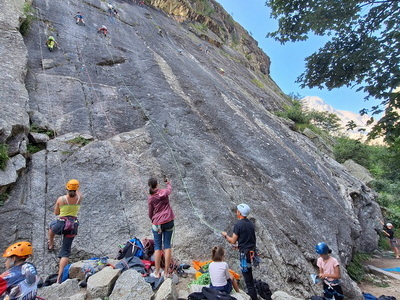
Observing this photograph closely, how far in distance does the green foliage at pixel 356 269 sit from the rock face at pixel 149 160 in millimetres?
993

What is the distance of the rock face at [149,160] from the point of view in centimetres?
660

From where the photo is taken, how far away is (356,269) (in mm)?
10594

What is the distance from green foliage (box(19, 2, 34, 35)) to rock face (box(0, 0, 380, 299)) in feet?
0.79

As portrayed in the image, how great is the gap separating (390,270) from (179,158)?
10.3 metres

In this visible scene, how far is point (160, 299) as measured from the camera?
412cm

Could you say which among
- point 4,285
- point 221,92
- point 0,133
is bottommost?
point 0,133

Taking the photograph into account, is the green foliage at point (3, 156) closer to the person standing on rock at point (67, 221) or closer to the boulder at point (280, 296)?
the person standing on rock at point (67, 221)

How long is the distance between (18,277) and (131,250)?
8.27ft

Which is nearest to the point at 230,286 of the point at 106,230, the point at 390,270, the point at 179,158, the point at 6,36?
the point at 106,230

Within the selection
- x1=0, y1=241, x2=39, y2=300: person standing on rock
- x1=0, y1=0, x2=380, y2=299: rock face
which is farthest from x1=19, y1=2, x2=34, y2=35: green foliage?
x1=0, y1=241, x2=39, y2=300: person standing on rock

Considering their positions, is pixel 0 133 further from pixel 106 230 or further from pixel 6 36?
pixel 6 36

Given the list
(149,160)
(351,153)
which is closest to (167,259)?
(149,160)

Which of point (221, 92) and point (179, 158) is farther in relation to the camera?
point (221, 92)

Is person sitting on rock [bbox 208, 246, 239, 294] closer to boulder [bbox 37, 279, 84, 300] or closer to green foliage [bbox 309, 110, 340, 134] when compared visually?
boulder [bbox 37, 279, 84, 300]
